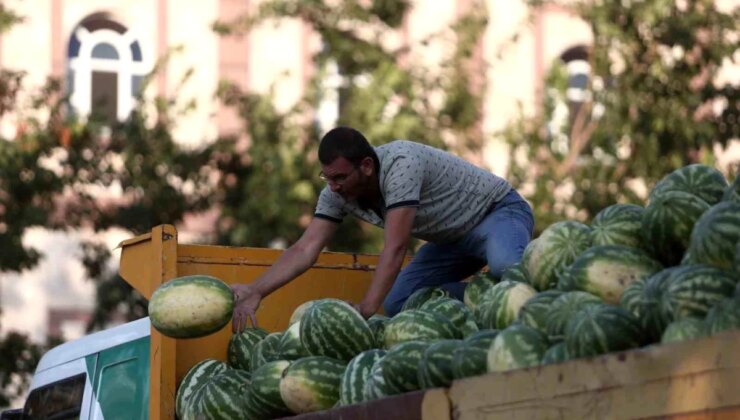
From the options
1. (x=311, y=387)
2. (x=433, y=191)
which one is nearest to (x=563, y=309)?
(x=311, y=387)

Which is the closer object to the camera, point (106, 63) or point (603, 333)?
point (603, 333)

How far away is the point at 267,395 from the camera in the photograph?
5.43 metres

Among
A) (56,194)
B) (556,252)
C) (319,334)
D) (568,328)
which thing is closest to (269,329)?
(319,334)

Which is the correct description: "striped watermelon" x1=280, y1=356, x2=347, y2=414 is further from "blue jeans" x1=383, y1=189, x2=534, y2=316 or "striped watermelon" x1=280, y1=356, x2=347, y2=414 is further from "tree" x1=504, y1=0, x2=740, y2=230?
"tree" x1=504, y1=0, x2=740, y2=230

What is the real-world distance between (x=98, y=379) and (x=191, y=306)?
771mm

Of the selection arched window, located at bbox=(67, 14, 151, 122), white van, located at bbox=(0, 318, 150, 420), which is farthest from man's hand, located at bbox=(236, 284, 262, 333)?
arched window, located at bbox=(67, 14, 151, 122)

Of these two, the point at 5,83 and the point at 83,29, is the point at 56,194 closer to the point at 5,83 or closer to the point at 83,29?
the point at 5,83

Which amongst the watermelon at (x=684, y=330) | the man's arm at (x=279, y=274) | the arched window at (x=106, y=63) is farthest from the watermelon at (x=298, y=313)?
the arched window at (x=106, y=63)

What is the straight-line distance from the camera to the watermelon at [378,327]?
5605 mm

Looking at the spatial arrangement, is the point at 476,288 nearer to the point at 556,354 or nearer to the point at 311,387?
the point at 311,387

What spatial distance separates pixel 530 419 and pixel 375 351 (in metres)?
1.54

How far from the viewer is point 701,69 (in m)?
17.3

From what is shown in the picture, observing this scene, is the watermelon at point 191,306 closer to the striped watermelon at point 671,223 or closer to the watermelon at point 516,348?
the watermelon at point 516,348

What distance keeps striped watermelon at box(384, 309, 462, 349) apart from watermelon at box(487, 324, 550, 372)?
72cm
